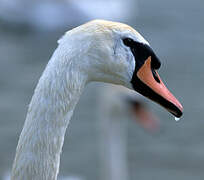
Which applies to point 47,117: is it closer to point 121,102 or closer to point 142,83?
point 142,83

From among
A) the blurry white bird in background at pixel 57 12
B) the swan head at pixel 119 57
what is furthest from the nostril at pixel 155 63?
the blurry white bird in background at pixel 57 12

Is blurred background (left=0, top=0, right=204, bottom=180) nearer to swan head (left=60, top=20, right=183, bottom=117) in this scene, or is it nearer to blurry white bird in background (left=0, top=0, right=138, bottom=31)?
blurry white bird in background (left=0, top=0, right=138, bottom=31)

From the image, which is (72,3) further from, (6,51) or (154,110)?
(154,110)

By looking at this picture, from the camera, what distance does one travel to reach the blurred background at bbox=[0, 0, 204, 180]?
28.6 ft

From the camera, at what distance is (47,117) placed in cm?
256

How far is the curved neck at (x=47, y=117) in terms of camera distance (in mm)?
2561

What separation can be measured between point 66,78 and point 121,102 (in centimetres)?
536

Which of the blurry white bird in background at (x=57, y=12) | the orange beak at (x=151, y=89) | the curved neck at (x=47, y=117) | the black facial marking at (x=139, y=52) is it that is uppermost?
the blurry white bird in background at (x=57, y=12)

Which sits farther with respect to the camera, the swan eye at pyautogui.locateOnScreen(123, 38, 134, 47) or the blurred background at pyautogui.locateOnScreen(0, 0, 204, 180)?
the blurred background at pyautogui.locateOnScreen(0, 0, 204, 180)

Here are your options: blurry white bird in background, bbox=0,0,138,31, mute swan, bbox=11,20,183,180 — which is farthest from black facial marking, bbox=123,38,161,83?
blurry white bird in background, bbox=0,0,138,31

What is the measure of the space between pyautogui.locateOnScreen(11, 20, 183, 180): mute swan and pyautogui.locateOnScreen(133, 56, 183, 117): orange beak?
0.04 meters

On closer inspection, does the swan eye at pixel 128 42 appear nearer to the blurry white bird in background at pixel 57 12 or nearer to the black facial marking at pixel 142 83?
the black facial marking at pixel 142 83

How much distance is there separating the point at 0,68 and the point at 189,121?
3.65m

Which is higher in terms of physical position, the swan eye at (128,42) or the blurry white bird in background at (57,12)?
the blurry white bird in background at (57,12)
